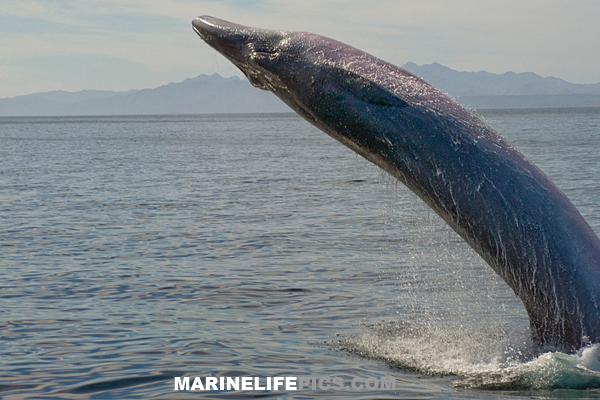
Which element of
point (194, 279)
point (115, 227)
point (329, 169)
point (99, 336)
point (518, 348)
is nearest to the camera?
point (518, 348)

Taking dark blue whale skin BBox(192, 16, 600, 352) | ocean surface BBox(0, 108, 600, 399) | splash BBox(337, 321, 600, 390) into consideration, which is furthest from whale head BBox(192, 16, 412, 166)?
splash BBox(337, 321, 600, 390)

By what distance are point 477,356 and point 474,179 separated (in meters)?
2.93

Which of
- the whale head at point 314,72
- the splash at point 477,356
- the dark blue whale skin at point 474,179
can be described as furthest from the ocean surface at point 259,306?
the whale head at point 314,72

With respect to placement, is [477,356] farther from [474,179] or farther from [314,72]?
[314,72]

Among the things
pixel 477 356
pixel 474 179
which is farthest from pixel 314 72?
pixel 477 356

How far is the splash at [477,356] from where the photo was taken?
25.0 feet

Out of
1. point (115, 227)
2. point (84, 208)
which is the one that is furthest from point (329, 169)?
point (115, 227)

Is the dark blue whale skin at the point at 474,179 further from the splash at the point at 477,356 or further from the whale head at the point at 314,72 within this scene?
the splash at the point at 477,356

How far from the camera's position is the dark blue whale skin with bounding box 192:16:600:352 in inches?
281

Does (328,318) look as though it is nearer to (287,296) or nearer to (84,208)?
(287,296)

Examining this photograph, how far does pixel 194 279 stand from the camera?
1434 cm

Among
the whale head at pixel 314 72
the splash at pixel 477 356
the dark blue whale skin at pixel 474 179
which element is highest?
the whale head at pixel 314 72

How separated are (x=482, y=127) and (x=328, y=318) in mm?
5028

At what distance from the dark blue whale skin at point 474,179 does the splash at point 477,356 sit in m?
0.26
